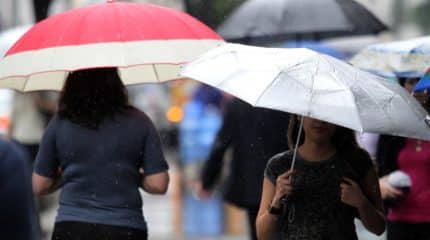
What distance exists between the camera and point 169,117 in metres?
30.2

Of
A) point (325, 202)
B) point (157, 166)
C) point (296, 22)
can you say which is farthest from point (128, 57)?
point (296, 22)

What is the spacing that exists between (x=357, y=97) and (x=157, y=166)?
1451 millimetres

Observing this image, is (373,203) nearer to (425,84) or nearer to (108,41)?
(425,84)

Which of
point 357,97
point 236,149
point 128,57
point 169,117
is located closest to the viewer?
point 357,97

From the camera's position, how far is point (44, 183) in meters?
6.62

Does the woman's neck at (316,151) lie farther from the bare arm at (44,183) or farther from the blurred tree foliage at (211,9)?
the blurred tree foliage at (211,9)

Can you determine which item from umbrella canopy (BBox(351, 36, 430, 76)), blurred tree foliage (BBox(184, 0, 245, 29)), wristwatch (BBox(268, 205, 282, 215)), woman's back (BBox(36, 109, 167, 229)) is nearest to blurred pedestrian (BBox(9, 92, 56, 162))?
blurred tree foliage (BBox(184, 0, 245, 29))

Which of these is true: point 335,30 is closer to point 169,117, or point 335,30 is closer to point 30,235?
point 30,235

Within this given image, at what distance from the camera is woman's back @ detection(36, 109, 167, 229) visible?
639 cm

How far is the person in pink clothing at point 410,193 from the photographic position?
720 cm

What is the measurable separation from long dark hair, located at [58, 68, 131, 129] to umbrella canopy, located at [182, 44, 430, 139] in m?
0.87

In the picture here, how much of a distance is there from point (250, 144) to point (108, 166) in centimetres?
166

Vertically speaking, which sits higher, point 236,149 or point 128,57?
point 128,57

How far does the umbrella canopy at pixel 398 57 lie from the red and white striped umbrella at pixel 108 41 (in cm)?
106
